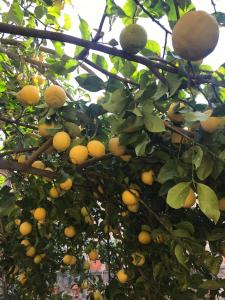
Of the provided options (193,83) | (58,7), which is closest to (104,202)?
(193,83)

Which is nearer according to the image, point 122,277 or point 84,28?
point 84,28

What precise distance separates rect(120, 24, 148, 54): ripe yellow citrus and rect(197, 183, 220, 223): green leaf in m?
0.50

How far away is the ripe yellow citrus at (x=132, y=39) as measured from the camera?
1208 millimetres

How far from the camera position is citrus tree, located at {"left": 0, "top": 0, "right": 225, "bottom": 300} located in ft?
3.66

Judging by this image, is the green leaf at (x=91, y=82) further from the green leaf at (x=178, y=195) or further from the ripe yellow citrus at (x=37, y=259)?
the ripe yellow citrus at (x=37, y=259)

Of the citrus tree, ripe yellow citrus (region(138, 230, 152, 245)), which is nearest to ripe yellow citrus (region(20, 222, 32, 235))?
the citrus tree

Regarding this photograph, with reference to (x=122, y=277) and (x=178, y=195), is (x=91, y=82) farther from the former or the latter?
(x=122, y=277)

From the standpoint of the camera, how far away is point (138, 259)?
1.72 m

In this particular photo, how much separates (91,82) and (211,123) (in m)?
0.48

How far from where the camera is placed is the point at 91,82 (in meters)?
1.38

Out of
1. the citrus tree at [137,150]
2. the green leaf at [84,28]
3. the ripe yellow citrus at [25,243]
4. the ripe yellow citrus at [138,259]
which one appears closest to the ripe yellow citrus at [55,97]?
the citrus tree at [137,150]

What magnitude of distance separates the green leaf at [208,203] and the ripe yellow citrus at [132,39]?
0.50 metres

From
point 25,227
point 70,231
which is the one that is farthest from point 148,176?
point 25,227

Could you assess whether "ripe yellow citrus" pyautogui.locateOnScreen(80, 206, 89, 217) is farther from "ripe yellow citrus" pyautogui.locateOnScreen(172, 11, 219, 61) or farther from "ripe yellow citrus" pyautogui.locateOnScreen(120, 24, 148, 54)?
"ripe yellow citrus" pyautogui.locateOnScreen(172, 11, 219, 61)
